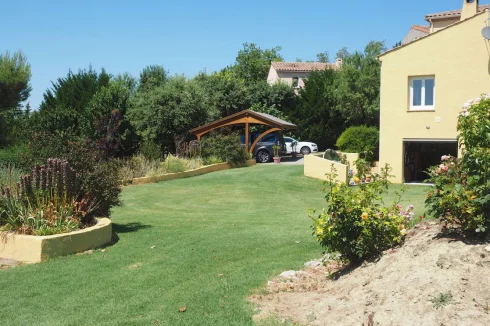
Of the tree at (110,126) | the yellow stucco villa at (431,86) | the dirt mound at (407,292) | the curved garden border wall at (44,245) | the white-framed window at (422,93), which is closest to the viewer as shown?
the dirt mound at (407,292)

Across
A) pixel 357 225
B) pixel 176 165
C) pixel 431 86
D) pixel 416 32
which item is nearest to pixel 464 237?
pixel 357 225

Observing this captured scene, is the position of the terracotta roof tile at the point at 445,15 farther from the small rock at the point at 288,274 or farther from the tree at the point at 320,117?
the small rock at the point at 288,274

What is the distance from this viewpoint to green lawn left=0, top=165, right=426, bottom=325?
236 inches

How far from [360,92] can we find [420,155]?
725 inches

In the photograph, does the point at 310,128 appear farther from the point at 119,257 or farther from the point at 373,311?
the point at 373,311

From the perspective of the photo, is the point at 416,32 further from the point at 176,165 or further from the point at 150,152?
the point at 150,152

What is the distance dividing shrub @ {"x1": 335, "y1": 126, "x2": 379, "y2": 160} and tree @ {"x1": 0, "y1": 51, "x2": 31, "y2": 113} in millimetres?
17629

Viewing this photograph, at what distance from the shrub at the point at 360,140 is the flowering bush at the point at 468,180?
23074 mm

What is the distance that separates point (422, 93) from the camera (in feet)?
76.5

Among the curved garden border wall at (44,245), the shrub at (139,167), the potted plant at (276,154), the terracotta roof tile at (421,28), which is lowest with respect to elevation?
the curved garden border wall at (44,245)

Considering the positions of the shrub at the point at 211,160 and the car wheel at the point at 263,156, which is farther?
the car wheel at the point at 263,156

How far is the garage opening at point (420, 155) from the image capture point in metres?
24.5

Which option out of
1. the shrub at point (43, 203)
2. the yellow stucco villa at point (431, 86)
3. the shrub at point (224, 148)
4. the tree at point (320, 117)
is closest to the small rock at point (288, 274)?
the shrub at point (43, 203)

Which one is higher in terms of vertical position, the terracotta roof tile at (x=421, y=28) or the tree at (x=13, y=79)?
the terracotta roof tile at (x=421, y=28)
